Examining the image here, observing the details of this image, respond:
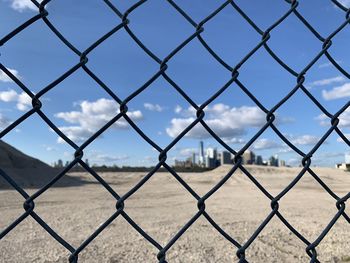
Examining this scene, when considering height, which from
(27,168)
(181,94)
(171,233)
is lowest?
(171,233)

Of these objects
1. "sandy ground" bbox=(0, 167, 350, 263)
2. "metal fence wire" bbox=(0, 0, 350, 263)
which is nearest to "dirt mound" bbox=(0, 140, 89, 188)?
"sandy ground" bbox=(0, 167, 350, 263)

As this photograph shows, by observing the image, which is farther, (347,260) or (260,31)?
(347,260)

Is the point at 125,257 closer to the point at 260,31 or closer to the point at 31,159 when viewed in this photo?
the point at 260,31

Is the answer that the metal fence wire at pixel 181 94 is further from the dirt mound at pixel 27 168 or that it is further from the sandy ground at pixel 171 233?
the dirt mound at pixel 27 168

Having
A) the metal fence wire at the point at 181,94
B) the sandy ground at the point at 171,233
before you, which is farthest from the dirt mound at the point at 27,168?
the metal fence wire at the point at 181,94

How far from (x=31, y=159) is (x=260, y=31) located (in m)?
25.8

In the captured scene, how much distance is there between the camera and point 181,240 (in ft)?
18.8

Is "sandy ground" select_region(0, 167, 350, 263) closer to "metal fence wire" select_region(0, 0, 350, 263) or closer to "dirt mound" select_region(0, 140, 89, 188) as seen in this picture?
"metal fence wire" select_region(0, 0, 350, 263)

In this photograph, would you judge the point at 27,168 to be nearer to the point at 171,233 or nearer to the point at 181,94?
the point at 171,233

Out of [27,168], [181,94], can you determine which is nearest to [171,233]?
[181,94]

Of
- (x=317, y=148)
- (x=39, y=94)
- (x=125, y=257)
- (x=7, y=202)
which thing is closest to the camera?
(x=39, y=94)

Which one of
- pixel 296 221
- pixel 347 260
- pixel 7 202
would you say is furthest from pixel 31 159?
pixel 347 260

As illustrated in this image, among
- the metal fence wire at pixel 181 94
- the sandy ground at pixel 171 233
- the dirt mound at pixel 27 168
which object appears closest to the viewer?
the metal fence wire at pixel 181 94

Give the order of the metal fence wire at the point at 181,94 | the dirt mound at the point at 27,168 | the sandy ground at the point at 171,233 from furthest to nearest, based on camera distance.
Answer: the dirt mound at the point at 27,168 < the sandy ground at the point at 171,233 < the metal fence wire at the point at 181,94
